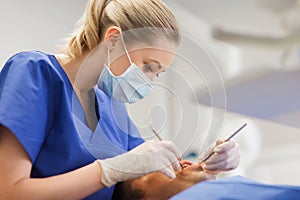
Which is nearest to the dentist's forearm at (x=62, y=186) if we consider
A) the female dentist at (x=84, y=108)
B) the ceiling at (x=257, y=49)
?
the female dentist at (x=84, y=108)

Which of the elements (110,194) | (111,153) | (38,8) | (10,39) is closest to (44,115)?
(111,153)

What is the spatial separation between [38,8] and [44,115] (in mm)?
1415

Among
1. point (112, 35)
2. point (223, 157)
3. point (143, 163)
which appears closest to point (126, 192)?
point (143, 163)

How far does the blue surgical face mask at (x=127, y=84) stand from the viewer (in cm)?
128

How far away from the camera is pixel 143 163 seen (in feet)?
3.96

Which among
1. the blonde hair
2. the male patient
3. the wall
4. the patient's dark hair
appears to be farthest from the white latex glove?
the wall

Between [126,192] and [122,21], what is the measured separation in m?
0.58

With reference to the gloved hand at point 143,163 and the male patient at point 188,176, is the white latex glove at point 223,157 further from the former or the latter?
the gloved hand at point 143,163

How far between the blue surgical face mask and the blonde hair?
0.09 m

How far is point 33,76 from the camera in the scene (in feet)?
4.02

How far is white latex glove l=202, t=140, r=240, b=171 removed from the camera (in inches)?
48.2

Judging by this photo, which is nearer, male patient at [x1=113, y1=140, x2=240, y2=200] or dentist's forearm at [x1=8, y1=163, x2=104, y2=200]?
dentist's forearm at [x1=8, y1=163, x2=104, y2=200]

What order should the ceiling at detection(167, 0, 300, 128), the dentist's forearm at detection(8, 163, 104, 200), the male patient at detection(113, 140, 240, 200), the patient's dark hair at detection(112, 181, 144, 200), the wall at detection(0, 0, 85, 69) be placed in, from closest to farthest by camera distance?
the ceiling at detection(167, 0, 300, 128)
the dentist's forearm at detection(8, 163, 104, 200)
the male patient at detection(113, 140, 240, 200)
the patient's dark hair at detection(112, 181, 144, 200)
the wall at detection(0, 0, 85, 69)

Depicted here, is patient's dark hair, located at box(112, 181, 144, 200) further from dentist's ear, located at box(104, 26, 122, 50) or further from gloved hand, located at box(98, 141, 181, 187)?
dentist's ear, located at box(104, 26, 122, 50)
